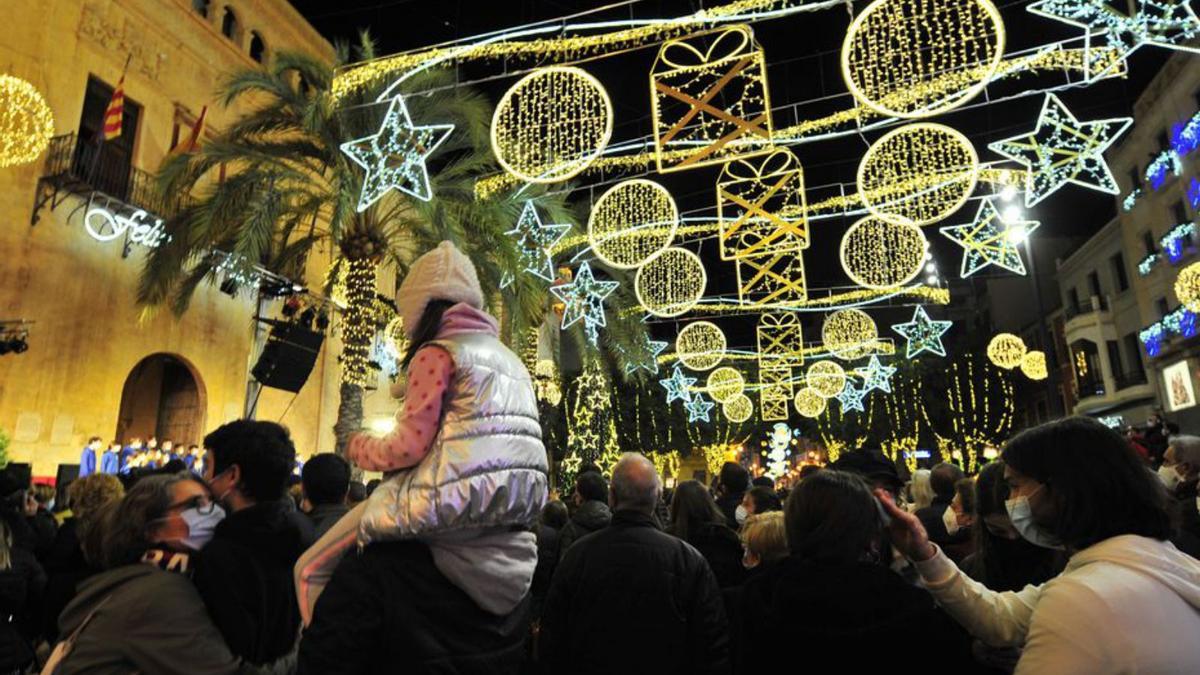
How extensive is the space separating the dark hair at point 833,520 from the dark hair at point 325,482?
2894 millimetres

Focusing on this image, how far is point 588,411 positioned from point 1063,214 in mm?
24677

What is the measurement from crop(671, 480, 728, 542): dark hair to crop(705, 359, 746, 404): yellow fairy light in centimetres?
1702

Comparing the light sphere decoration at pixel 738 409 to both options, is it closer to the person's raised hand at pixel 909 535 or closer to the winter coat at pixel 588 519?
the winter coat at pixel 588 519

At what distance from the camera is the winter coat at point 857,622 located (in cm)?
215

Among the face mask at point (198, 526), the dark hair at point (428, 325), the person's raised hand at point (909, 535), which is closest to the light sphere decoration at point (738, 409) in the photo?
the person's raised hand at point (909, 535)

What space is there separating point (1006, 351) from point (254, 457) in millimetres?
22602

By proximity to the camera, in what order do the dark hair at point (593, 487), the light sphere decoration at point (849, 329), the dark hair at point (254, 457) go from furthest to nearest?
the light sphere decoration at point (849, 329), the dark hair at point (593, 487), the dark hair at point (254, 457)

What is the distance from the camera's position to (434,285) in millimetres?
2504

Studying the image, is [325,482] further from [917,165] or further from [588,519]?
[917,165]

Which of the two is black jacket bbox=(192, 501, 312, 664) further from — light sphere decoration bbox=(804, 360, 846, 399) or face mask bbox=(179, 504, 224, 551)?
light sphere decoration bbox=(804, 360, 846, 399)

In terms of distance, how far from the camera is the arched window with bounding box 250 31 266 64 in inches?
763

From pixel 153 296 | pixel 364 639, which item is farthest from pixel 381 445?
pixel 153 296

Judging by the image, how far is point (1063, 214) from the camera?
31.6 m

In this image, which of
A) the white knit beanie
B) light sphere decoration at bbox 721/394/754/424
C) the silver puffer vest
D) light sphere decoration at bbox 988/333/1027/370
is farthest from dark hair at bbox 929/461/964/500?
light sphere decoration at bbox 721/394/754/424
